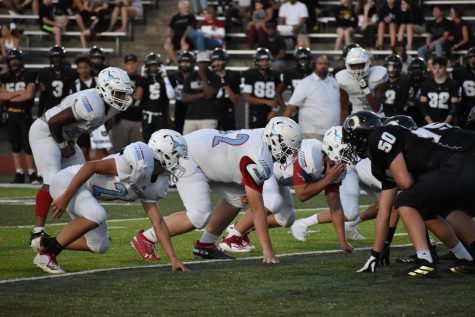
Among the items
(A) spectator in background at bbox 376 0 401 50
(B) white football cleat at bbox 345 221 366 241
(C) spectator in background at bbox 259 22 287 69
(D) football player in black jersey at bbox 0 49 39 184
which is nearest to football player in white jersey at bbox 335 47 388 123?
Answer: (B) white football cleat at bbox 345 221 366 241

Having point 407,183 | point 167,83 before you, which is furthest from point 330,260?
point 167,83

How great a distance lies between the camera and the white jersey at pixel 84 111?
29.4 ft

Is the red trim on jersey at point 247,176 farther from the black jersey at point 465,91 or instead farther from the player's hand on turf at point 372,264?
the black jersey at point 465,91

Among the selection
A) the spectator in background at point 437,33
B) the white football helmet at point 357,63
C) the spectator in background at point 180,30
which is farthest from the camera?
the spectator in background at point 180,30

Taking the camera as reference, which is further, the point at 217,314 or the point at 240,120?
the point at 240,120

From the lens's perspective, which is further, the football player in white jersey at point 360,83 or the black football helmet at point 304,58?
the black football helmet at point 304,58

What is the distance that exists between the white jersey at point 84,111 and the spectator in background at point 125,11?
11.7 meters

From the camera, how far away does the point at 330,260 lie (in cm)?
830

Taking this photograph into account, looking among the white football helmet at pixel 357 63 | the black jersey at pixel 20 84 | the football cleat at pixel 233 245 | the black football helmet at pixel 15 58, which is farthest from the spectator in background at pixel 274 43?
the football cleat at pixel 233 245

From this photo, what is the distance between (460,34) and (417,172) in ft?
37.6

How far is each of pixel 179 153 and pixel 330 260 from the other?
151 centimetres

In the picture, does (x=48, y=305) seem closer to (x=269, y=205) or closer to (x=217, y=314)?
(x=217, y=314)

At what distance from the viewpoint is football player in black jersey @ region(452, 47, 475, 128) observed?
14.5 m

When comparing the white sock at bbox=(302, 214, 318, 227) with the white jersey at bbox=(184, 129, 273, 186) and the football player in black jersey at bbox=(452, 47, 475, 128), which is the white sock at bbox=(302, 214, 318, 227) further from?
the football player in black jersey at bbox=(452, 47, 475, 128)
